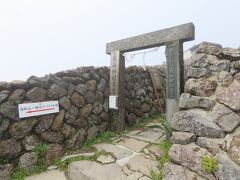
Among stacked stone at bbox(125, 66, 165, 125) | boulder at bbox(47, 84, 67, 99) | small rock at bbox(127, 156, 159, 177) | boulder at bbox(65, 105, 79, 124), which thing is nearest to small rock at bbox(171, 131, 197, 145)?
small rock at bbox(127, 156, 159, 177)

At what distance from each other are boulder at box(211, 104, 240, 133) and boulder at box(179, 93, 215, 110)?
12 centimetres

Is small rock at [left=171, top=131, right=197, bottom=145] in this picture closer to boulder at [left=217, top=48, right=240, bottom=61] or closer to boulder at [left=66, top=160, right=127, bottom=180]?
boulder at [left=66, top=160, right=127, bottom=180]

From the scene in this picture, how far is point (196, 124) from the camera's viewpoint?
2873mm

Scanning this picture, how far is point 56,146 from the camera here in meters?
4.34

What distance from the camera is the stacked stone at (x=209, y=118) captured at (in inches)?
100

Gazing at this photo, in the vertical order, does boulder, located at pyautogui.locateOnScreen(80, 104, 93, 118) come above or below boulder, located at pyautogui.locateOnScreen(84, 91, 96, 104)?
below

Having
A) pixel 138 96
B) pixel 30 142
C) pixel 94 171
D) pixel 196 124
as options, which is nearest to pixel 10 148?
pixel 30 142

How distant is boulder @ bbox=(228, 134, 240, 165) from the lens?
2.40m

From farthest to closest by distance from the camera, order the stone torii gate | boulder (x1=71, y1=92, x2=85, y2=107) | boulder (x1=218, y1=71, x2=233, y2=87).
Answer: boulder (x1=71, y1=92, x2=85, y2=107) < the stone torii gate < boulder (x1=218, y1=71, x2=233, y2=87)

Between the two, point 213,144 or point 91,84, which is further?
point 91,84

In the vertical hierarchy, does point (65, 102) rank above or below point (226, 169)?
above

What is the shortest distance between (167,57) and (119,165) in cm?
256

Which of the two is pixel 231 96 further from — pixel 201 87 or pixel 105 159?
pixel 105 159

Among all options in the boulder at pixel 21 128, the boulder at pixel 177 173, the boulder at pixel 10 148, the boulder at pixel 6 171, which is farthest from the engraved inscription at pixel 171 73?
the boulder at pixel 6 171
